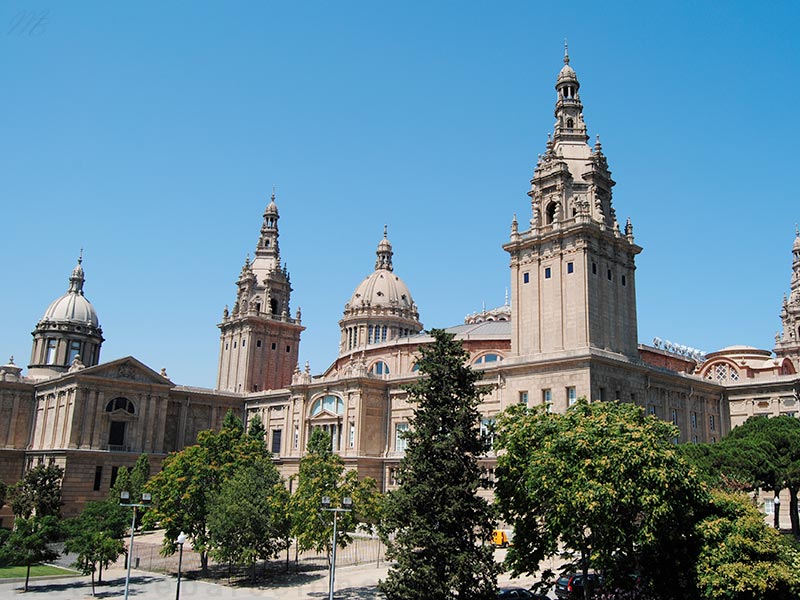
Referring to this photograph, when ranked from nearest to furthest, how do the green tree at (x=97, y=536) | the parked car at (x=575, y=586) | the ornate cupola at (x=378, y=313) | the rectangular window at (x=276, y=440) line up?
1. the parked car at (x=575, y=586)
2. the green tree at (x=97, y=536)
3. the rectangular window at (x=276, y=440)
4. the ornate cupola at (x=378, y=313)

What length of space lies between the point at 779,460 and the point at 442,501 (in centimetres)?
2781

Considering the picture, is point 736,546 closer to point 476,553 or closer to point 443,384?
point 476,553

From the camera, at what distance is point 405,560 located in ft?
105

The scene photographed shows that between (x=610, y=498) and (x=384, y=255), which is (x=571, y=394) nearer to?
(x=610, y=498)

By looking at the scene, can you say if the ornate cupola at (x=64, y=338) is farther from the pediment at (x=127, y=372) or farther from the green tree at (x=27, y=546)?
the green tree at (x=27, y=546)

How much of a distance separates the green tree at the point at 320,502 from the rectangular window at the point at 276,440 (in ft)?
132

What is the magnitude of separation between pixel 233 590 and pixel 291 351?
58.2m

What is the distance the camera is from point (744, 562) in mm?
27406

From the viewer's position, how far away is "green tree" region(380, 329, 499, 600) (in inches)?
1240

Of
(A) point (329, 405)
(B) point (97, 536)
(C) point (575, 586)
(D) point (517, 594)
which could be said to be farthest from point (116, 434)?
(C) point (575, 586)

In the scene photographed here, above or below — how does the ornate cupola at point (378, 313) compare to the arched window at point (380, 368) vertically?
above

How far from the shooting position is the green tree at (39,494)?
59.9 m

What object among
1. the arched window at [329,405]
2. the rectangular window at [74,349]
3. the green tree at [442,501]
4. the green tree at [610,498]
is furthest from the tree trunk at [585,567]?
the rectangular window at [74,349]

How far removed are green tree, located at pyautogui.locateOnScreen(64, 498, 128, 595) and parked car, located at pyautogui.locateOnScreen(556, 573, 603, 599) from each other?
25.9 metres
